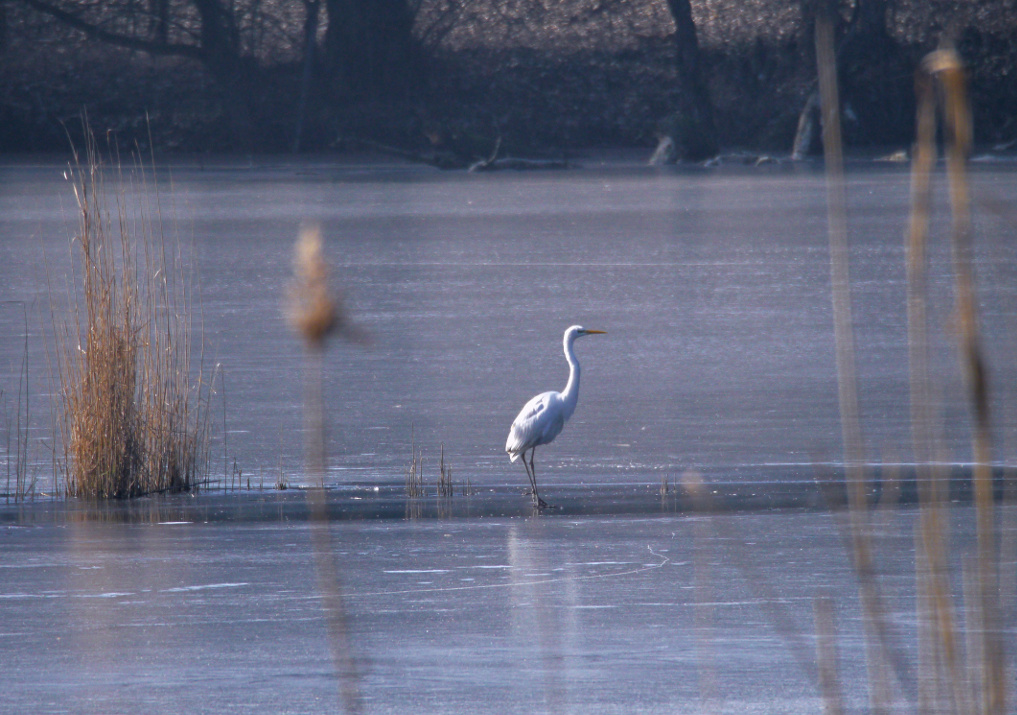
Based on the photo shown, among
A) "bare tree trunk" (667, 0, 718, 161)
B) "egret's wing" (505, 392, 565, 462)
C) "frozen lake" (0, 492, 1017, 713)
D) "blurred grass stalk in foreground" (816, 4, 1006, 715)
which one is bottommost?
"frozen lake" (0, 492, 1017, 713)

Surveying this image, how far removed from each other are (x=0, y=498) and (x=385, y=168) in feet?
151

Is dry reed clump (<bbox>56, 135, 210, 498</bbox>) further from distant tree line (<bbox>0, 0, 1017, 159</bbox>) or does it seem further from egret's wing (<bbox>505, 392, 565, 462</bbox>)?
distant tree line (<bbox>0, 0, 1017, 159</bbox>)

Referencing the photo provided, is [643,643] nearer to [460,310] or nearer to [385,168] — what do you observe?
[460,310]

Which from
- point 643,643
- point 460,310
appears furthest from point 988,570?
point 460,310

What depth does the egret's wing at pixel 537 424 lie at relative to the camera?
8508 millimetres

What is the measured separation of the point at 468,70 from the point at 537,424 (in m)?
58.8

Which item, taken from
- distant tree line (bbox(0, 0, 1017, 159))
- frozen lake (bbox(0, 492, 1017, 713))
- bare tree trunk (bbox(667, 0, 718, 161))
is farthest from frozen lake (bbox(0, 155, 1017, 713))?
distant tree line (bbox(0, 0, 1017, 159))

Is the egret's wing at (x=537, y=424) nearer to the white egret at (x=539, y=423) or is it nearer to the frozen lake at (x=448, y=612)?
the white egret at (x=539, y=423)

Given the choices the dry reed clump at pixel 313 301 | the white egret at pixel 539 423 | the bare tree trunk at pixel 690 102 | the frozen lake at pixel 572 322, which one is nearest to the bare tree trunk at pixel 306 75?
the bare tree trunk at pixel 690 102

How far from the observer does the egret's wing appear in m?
8.51

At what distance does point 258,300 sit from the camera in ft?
62.1

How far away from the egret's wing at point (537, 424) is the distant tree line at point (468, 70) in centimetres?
4708

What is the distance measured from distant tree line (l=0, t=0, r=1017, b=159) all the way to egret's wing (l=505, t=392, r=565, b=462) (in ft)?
154

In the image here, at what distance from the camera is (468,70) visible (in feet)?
218
